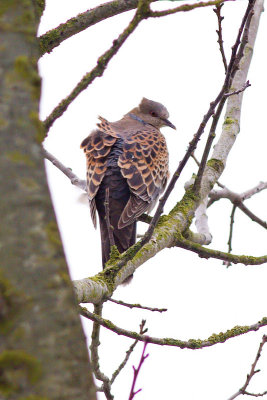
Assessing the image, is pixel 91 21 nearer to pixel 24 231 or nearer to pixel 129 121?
pixel 24 231

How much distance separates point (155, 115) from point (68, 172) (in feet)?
9.13

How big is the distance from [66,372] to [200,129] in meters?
2.15

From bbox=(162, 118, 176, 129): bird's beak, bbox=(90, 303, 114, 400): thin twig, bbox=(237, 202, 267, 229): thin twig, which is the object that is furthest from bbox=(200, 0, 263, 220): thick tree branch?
bbox=(162, 118, 176, 129): bird's beak

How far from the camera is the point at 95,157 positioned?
5891mm

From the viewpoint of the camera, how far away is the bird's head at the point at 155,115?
7.68 metres

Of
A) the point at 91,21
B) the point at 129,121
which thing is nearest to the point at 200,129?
the point at 91,21

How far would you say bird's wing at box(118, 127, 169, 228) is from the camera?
213 inches

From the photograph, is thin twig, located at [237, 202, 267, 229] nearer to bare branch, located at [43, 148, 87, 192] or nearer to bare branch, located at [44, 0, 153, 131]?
bare branch, located at [43, 148, 87, 192]

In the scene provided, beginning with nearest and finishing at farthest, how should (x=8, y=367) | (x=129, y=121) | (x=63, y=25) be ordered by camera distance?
(x=8, y=367) < (x=63, y=25) < (x=129, y=121)

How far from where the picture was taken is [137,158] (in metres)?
5.98

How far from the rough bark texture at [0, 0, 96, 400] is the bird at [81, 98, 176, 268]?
363cm

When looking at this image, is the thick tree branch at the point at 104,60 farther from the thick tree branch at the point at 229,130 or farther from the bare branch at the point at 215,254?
the thick tree branch at the point at 229,130

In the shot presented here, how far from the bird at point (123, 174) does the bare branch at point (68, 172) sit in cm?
9

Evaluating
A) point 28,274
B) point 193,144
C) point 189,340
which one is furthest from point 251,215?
point 28,274
